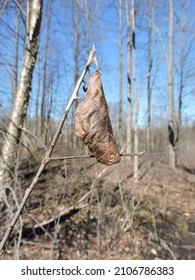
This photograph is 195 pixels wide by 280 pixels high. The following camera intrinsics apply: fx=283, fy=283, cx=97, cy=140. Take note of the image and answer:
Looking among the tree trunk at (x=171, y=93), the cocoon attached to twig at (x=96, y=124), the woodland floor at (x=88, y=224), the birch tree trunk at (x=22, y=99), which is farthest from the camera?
the tree trunk at (x=171, y=93)

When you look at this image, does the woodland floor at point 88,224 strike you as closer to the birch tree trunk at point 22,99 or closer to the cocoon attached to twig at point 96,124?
the birch tree trunk at point 22,99

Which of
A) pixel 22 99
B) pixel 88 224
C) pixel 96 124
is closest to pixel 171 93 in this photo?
pixel 88 224

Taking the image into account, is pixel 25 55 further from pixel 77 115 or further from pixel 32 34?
pixel 77 115

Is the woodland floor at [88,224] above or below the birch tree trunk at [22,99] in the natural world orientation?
below

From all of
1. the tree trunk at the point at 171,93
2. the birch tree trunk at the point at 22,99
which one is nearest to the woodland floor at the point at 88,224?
the birch tree trunk at the point at 22,99

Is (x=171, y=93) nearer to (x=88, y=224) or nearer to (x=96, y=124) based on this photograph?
(x=88, y=224)

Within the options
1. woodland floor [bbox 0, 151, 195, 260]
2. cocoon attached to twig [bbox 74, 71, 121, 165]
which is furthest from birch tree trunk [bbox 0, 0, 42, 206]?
cocoon attached to twig [bbox 74, 71, 121, 165]
